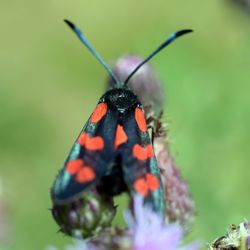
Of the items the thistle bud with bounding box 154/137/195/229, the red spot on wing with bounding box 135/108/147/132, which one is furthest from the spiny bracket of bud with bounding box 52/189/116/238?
the thistle bud with bounding box 154/137/195/229

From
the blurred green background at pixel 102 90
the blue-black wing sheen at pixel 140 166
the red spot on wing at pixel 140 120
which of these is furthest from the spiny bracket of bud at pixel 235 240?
the blurred green background at pixel 102 90

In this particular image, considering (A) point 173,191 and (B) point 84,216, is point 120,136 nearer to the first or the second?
(B) point 84,216

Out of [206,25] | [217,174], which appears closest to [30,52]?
[206,25]

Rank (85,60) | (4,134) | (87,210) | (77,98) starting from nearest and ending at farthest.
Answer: (87,210)
(4,134)
(77,98)
(85,60)

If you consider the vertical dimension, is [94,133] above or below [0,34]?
below

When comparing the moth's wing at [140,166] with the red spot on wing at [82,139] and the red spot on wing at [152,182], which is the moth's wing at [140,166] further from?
the red spot on wing at [82,139]

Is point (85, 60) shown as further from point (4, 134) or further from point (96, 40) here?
point (4, 134)

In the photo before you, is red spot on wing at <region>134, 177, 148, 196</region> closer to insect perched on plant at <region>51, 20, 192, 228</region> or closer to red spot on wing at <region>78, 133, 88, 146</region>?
insect perched on plant at <region>51, 20, 192, 228</region>
